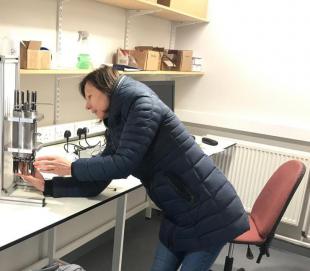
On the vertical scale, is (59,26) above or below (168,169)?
above

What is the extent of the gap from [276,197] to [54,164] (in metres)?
1.23

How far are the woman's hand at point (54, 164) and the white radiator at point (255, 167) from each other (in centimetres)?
188

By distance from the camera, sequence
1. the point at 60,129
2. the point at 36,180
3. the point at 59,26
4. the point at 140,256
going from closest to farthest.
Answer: the point at 36,180, the point at 59,26, the point at 60,129, the point at 140,256

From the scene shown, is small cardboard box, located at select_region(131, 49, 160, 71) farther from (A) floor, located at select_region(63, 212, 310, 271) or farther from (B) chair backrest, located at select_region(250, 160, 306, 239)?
(A) floor, located at select_region(63, 212, 310, 271)

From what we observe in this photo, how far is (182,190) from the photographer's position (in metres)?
1.50

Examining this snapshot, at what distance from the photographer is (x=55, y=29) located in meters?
2.31

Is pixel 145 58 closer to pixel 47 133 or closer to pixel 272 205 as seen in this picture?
pixel 47 133

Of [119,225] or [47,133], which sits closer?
[119,225]

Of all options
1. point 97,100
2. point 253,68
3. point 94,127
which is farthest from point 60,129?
point 253,68

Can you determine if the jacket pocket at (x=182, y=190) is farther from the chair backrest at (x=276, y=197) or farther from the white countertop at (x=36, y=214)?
the chair backrest at (x=276, y=197)

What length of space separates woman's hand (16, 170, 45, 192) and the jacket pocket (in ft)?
1.92

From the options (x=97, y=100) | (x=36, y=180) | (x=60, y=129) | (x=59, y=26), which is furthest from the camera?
(x=60, y=129)

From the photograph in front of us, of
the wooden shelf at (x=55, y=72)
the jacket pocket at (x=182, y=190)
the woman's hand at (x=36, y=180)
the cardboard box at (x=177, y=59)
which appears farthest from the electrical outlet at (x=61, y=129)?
the jacket pocket at (x=182, y=190)

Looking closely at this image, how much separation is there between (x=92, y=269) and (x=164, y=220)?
1207 mm
